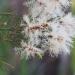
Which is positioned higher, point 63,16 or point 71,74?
point 63,16

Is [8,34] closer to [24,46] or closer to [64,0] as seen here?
[24,46]

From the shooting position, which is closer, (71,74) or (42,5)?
(42,5)

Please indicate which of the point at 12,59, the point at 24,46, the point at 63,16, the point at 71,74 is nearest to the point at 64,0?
the point at 63,16

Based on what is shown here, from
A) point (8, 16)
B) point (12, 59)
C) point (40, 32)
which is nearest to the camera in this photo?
point (40, 32)

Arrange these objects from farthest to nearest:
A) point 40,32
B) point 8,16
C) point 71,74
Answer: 1. point 71,74
2. point 8,16
3. point 40,32

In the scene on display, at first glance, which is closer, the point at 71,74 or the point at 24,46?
the point at 24,46

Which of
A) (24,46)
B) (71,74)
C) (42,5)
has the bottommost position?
(71,74)

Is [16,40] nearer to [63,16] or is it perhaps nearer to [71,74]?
[63,16]

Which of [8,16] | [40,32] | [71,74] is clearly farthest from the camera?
[71,74]

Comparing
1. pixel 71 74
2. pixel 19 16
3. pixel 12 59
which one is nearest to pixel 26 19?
pixel 19 16
